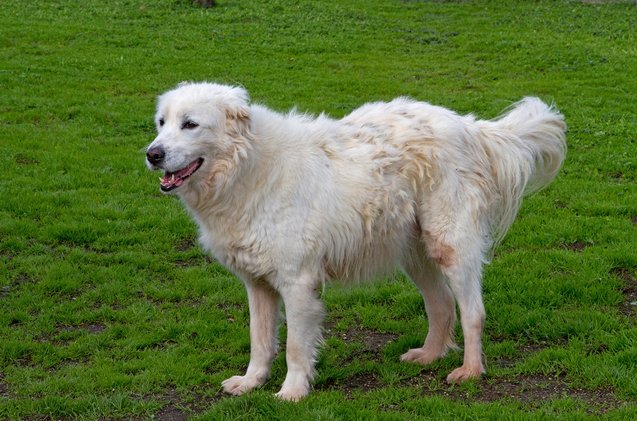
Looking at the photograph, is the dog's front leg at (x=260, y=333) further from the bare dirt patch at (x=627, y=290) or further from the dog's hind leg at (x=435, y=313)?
the bare dirt patch at (x=627, y=290)

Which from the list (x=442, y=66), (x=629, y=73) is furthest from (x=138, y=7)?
(x=629, y=73)

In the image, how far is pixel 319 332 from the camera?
564 cm

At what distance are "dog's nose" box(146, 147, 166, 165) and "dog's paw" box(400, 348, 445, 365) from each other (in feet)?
7.76

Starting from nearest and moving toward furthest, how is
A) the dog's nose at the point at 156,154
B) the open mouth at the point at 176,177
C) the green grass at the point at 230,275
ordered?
the dog's nose at the point at 156,154 < the open mouth at the point at 176,177 < the green grass at the point at 230,275

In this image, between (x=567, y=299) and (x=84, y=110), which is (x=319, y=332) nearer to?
(x=567, y=299)

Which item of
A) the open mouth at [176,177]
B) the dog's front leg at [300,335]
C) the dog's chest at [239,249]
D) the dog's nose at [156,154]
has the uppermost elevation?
the dog's nose at [156,154]

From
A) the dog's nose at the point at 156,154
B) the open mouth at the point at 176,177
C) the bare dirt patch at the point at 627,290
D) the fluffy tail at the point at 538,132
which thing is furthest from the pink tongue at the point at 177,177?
the bare dirt patch at the point at 627,290

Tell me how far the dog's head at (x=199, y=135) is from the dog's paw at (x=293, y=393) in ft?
4.65

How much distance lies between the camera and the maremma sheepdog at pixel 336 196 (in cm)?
547

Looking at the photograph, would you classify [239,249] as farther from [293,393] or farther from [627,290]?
[627,290]

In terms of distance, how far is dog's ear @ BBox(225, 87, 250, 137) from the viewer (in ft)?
17.9

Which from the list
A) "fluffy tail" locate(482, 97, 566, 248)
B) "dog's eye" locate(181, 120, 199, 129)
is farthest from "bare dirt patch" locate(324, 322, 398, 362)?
"dog's eye" locate(181, 120, 199, 129)

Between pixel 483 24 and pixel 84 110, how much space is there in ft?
42.1

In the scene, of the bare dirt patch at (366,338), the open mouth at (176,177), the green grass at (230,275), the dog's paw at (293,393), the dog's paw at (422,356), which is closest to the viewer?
the open mouth at (176,177)
